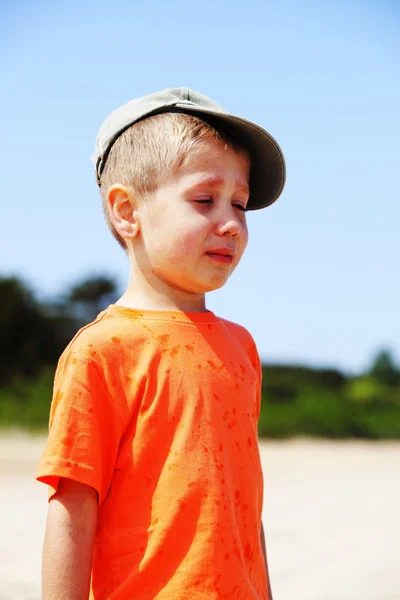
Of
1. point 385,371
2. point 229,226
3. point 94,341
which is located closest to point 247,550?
point 94,341

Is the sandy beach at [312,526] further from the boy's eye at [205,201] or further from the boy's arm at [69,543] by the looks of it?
the boy's eye at [205,201]

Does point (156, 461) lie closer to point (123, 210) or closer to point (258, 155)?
point (123, 210)

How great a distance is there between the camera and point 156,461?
1.59 m

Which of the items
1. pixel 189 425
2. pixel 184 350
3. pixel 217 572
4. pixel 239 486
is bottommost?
pixel 217 572

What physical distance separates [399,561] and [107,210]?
399cm

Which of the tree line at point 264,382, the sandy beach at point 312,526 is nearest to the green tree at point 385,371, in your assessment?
the tree line at point 264,382

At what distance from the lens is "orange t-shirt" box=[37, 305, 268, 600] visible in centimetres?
155

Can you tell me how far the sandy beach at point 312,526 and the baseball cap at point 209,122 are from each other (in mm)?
3028

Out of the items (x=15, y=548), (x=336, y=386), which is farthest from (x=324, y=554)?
(x=336, y=386)

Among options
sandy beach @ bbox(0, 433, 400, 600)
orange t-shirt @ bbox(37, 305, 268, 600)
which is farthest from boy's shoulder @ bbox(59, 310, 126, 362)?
sandy beach @ bbox(0, 433, 400, 600)

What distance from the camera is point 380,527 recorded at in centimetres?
631

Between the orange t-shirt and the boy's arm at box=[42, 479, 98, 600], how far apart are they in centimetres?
3

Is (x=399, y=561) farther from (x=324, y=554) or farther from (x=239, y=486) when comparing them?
(x=239, y=486)

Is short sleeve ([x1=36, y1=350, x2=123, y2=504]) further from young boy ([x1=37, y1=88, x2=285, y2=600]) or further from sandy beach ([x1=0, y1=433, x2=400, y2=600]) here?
sandy beach ([x1=0, y1=433, x2=400, y2=600])
